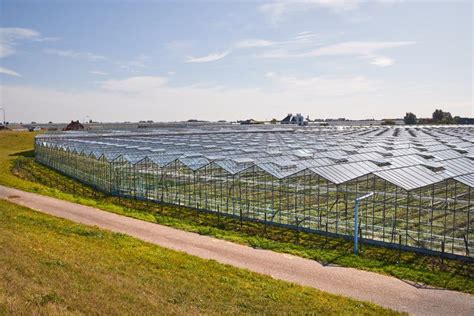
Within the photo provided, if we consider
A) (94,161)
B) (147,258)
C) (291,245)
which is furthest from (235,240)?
(94,161)

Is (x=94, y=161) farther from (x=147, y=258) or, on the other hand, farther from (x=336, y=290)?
(x=336, y=290)

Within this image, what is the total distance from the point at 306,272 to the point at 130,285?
22.8 ft

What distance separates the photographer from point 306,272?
15820 mm

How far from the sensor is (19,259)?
43.3ft

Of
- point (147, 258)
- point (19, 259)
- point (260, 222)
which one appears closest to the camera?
point (19, 259)

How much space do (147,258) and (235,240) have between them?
5351mm

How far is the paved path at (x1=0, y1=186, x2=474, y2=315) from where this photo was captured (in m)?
A: 13.1

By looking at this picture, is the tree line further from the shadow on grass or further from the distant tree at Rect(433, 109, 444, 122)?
the shadow on grass

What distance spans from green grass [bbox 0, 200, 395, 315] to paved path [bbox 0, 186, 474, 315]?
3.85ft

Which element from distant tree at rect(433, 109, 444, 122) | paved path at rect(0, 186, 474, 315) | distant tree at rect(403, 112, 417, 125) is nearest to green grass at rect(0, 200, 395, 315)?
paved path at rect(0, 186, 474, 315)

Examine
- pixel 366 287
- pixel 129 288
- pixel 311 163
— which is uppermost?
pixel 311 163

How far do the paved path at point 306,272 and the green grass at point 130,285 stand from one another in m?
1.17

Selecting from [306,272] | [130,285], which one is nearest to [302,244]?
[306,272]

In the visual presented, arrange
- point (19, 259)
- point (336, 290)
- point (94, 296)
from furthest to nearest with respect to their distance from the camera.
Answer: point (336, 290)
point (19, 259)
point (94, 296)
